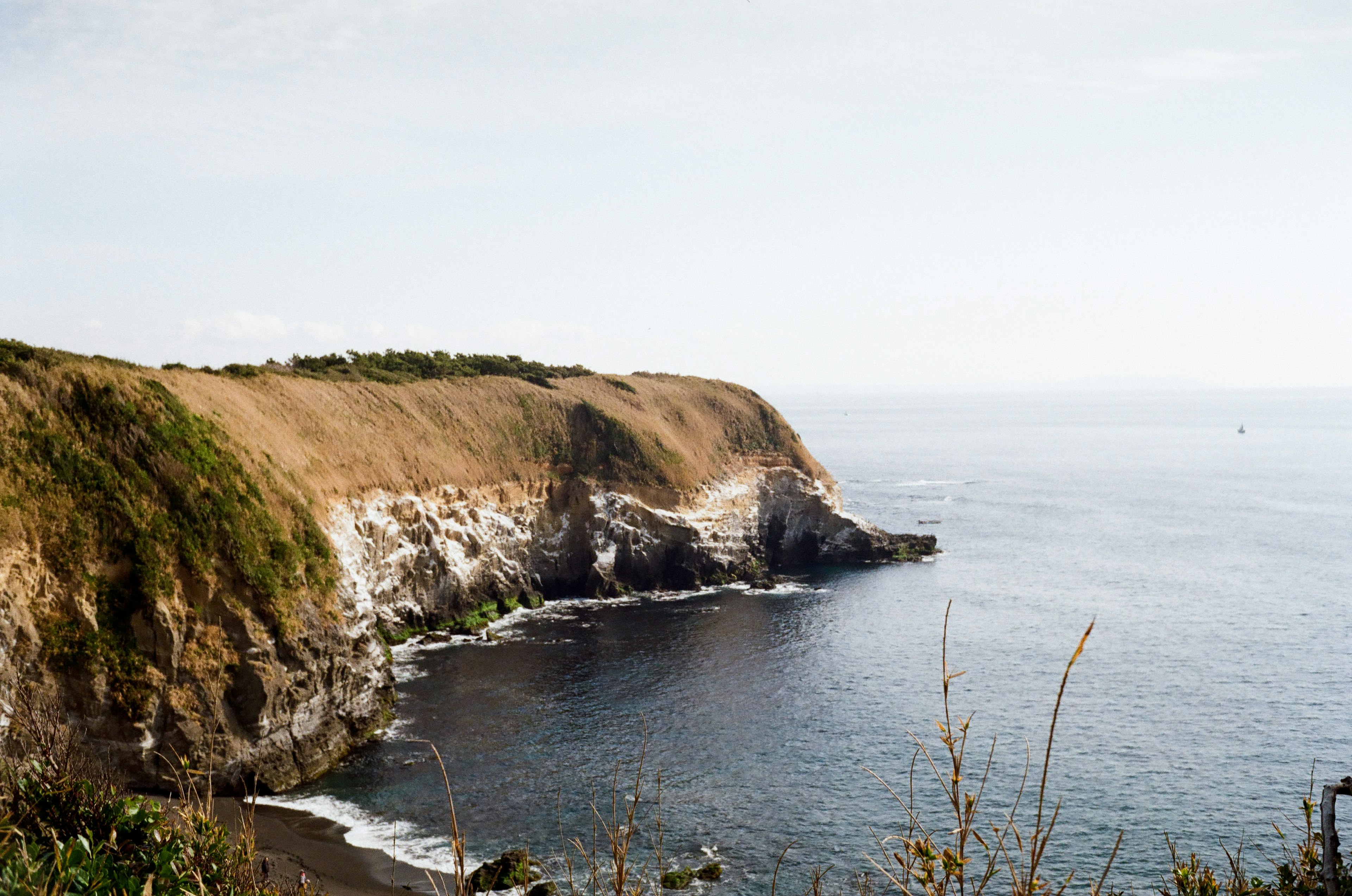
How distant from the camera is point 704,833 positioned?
1346 inches

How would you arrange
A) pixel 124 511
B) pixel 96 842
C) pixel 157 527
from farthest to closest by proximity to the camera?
pixel 157 527 → pixel 124 511 → pixel 96 842

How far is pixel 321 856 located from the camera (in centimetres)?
3197

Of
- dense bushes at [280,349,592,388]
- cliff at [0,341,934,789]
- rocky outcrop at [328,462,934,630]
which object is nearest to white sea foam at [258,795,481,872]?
cliff at [0,341,934,789]

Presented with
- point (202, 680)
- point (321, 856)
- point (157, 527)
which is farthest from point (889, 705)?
point (157, 527)

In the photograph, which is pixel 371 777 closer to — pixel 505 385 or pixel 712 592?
pixel 712 592

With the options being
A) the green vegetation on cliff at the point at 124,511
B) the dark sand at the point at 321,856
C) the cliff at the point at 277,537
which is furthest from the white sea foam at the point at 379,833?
the green vegetation on cliff at the point at 124,511

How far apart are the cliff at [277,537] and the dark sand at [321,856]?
8.27ft

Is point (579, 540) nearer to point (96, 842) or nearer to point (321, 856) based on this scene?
point (321, 856)

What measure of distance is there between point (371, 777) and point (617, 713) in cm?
1227

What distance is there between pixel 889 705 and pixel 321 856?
91.3 feet

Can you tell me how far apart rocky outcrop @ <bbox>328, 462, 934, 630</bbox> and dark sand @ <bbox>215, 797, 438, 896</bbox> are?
1234cm

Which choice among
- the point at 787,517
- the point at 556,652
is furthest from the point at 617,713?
the point at 787,517

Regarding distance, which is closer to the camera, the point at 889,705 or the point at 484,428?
the point at 889,705

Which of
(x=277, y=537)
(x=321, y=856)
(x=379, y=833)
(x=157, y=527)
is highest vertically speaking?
(x=157, y=527)
